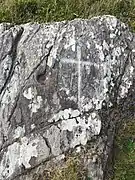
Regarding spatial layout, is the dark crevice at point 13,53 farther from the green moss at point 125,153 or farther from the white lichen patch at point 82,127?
the green moss at point 125,153

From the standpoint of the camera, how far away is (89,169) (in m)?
5.84

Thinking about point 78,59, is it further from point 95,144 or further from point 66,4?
point 66,4

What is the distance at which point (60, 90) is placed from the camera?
236 inches

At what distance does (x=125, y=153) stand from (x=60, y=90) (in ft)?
3.59

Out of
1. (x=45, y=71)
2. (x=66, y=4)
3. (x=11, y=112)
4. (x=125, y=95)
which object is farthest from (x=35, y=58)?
(x=66, y=4)

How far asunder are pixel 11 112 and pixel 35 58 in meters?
0.71

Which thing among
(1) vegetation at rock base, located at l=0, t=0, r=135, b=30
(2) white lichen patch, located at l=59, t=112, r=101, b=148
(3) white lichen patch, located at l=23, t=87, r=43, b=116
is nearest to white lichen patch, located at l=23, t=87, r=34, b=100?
(3) white lichen patch, located at l=23, t=87, r=43, b=116

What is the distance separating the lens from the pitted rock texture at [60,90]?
5.87m

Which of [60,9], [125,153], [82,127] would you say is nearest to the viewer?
[82,127]

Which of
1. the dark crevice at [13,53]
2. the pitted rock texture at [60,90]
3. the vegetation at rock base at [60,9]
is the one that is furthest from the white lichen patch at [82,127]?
the vegetation at rock base at [60,9]

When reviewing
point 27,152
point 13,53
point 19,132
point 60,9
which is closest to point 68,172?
point 27,152

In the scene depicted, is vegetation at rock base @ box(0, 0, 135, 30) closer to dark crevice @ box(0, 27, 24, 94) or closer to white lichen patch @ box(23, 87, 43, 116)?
dark crevice @ box(0, 27, 24, 94)

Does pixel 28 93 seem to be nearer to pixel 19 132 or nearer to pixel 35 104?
pixel 35 104

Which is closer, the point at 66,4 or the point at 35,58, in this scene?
the point at 35,58
